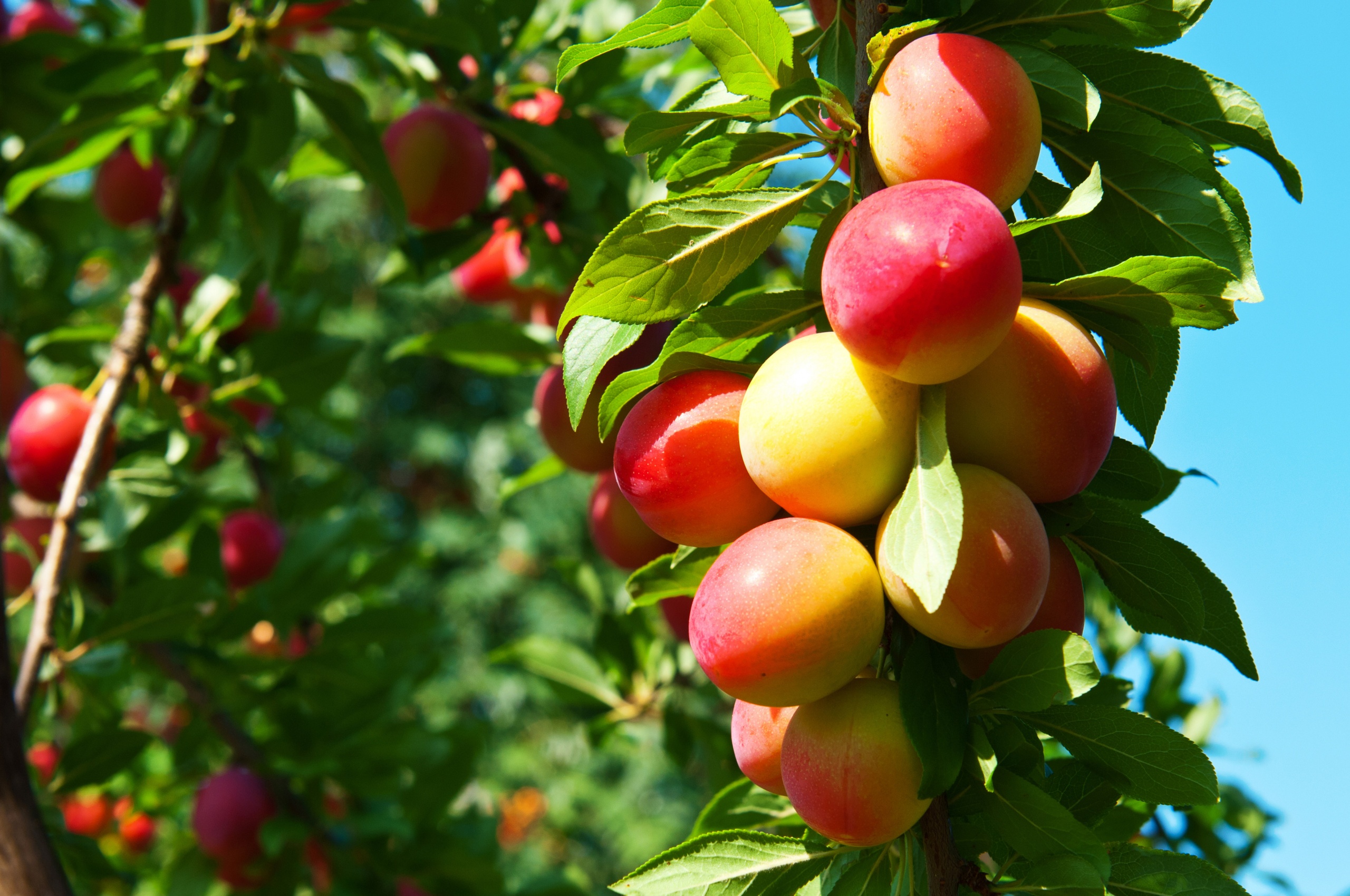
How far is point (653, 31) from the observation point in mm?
426

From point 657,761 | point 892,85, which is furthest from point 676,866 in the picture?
point 657,761

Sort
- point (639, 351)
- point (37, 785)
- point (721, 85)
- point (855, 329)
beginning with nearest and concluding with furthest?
1. point (855, 329)
2. point (721, 85)
3. point (639, 351)
4. point (37, 785)

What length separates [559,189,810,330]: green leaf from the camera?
0.37m

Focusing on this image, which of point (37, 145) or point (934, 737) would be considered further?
point (37, 145)

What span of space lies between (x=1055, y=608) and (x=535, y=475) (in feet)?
1.69

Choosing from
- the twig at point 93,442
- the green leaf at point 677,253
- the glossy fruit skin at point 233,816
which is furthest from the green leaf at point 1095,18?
the glossy fruit skin at point 233,816

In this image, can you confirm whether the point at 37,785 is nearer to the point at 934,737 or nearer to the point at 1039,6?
the point at 934,737

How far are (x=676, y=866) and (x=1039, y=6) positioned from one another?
14.9 inches

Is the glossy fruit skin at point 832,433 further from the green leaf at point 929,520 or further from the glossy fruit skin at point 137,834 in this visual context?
the glossy fruit skin at point 137,834

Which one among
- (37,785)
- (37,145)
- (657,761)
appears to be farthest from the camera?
(657,761)

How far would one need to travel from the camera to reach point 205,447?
1030mm

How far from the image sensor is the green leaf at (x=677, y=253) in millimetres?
371

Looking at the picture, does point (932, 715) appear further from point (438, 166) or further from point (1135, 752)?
point (438, 166)

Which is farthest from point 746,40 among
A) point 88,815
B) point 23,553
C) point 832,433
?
point 88,815
